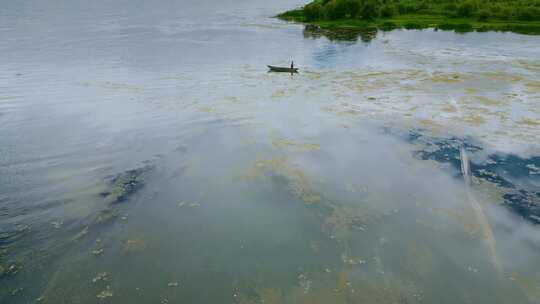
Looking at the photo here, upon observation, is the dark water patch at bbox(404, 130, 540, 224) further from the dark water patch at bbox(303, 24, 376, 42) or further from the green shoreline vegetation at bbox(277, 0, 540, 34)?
the green shoreline vegetation at bbox(277, 0, 540, 34)

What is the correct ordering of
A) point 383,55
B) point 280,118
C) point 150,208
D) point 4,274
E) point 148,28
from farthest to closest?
1. point 148,28
2. point 383,55
3. point 280,118
4. point 150,208
5. point 4,274

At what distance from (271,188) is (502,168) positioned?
1597 cm

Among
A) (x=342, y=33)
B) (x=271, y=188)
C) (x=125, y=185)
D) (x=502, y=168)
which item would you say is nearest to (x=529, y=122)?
(x=502, y=168)

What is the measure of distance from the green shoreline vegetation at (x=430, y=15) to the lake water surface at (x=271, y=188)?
143ft

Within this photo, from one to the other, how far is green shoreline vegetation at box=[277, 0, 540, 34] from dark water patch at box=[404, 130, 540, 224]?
237ft

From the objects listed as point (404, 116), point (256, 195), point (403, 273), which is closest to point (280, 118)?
point (404, 116)

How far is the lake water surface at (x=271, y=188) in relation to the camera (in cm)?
1584

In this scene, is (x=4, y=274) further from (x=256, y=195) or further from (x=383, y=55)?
(x=383, y=55)

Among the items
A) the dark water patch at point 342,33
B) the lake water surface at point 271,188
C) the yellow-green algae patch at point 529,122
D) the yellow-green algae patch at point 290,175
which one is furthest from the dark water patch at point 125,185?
the dark water patch at point 342,33

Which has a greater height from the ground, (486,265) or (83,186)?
(83,186)

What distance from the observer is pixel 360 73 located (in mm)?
52062

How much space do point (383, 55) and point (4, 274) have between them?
206 feet

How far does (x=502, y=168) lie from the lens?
24641mm

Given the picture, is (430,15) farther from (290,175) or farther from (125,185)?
(125,185)
